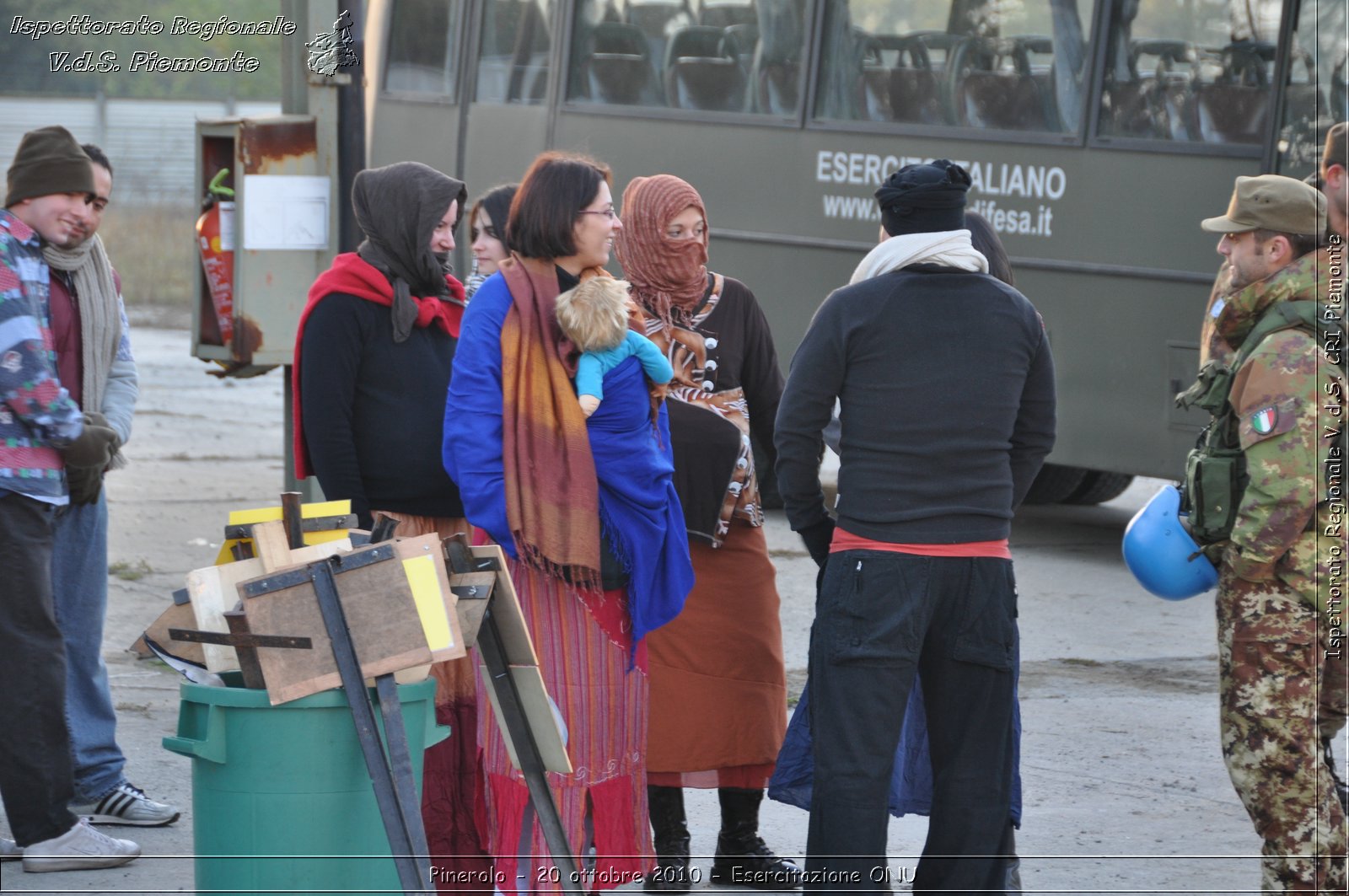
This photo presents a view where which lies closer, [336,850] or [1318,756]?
[336,850]

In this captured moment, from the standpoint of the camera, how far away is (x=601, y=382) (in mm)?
4012

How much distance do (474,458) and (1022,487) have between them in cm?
132

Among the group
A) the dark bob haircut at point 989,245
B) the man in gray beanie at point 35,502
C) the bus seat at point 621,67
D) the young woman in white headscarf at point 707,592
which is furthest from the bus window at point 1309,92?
the man in gray beanie at point 35,502

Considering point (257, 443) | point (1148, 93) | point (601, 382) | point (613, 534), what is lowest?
point (257, 443)

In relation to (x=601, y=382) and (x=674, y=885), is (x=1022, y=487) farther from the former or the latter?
(x=674, y=885)

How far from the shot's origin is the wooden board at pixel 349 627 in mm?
3205

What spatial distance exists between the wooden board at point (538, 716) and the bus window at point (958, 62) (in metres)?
6.23

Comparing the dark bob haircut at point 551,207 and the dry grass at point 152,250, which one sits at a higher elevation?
the dark bob haircut at point 551,207

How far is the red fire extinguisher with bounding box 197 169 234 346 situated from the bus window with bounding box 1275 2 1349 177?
501 centimetres

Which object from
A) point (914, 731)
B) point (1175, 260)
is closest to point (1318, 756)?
point (914, 731)

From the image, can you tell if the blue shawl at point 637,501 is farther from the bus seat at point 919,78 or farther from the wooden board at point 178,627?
the bus seat at point 919,78

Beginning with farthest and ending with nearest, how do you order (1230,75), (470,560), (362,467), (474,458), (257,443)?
(257,443)
(1230,75)
(362,467)
(474,458)
(470,560)

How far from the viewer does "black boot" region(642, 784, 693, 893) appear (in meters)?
4.56

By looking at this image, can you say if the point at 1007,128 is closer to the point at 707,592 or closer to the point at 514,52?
the point at 514,52
